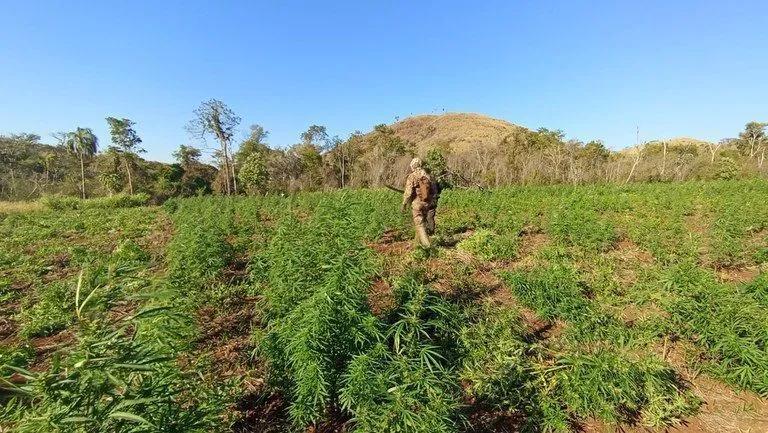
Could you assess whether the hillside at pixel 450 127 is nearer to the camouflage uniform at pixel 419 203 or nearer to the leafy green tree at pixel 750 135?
the leafy green tree at pixel 750 135

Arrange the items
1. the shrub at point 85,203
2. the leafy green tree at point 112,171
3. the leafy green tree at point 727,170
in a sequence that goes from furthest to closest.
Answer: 1. the leafy green tree at point 112,171
2. the leafy green tree at point 727,170
3. the shrub at point 85,203

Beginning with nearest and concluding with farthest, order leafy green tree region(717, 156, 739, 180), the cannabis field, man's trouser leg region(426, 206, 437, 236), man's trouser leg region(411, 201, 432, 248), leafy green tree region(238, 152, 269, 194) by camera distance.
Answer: the cannabis field
man's trouser leg region(411, 201, 432, 248)
man's trouser leg region(426, 206, 437, 236)
leafy green tree region(717, 156, 739, 180)
leafy green tree region(238, 152, 269, 194)

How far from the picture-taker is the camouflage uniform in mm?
8117

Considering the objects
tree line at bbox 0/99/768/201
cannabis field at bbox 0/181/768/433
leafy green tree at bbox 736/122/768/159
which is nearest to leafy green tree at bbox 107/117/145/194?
tree line at bbox 0/99/768/201

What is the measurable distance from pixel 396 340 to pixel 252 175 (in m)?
33.4

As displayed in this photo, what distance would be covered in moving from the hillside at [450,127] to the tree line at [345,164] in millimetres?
29146

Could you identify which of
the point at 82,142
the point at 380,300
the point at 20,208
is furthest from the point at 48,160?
the point at 380,300

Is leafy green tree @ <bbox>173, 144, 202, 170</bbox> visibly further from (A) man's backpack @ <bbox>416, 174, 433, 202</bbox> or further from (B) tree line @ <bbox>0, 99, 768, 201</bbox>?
(A) man's backpack @ <bbox>416, 174, 433, 202</bbox>

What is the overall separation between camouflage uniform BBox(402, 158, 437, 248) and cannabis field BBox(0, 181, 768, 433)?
1.44ft

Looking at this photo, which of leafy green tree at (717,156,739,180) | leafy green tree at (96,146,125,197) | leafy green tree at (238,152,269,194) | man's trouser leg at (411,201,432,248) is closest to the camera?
man's trouser leg at (411,201,432,248)

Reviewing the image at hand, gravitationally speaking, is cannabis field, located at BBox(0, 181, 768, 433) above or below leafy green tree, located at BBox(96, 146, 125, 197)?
below

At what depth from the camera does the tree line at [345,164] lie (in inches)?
1278

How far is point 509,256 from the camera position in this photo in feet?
24.4

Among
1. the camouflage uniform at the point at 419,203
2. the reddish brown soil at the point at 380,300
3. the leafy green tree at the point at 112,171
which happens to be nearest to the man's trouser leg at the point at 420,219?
the camouflage uniform at the point at 419,203
